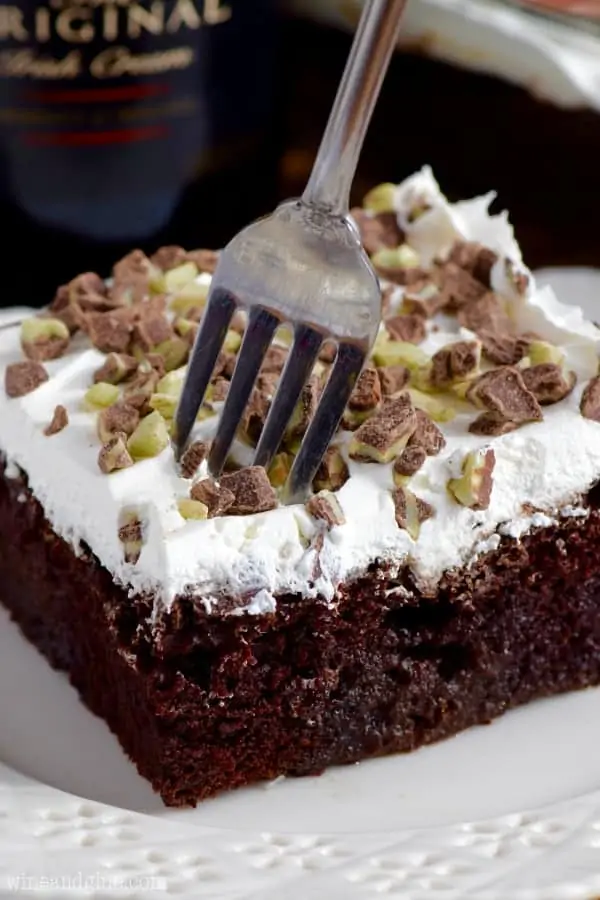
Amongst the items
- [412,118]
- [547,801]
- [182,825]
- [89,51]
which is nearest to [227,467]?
[182,825]

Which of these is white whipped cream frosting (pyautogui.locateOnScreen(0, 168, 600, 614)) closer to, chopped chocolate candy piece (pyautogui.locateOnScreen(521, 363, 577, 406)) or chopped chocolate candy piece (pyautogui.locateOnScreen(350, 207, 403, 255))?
chopped chocolate candy piece (pyautogui.locateOnScreen(521, 363, 577, 406))

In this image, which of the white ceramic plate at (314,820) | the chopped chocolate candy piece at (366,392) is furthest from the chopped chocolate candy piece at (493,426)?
the white ceramic plate at (314,820)

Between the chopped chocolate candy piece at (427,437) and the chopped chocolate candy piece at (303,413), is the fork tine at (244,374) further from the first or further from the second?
the chopped chocolate candy piece at (427,437)

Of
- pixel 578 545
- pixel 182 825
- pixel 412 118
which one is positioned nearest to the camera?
pixel 182 825

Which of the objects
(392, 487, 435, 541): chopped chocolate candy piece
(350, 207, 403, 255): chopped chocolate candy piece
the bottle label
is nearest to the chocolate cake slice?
(392, 487, 435, 541): chopped chocolate candy piece

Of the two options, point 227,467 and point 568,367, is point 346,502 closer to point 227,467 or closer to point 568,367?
point 227,467
